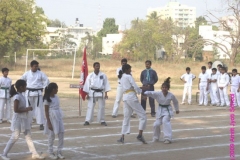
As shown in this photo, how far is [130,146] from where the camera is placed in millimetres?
12016

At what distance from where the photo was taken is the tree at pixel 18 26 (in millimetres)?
57703

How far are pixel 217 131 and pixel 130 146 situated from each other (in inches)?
149

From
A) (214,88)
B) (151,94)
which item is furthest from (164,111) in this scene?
(214,88)

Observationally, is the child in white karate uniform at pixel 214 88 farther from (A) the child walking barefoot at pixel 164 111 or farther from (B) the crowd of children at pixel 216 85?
(A) the child walking barefoot at pixel 164 111

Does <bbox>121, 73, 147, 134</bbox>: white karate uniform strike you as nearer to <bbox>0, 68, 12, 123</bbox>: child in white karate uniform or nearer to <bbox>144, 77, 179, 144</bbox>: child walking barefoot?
<bbox>144, 77, 179, 144</bbox>: child walking barefoot

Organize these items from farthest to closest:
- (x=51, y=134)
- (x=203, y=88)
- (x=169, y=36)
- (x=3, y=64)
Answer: (x=169, y=36) < (x=3, y=64) < (x=203, y=88) < (x=51, y=134)

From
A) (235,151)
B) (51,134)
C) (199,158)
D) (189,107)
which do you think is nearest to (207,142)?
(235,151)

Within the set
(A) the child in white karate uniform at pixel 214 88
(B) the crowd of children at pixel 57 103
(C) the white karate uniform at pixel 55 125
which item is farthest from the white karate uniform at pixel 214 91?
(C) the white karate uniform at pixel 55 125

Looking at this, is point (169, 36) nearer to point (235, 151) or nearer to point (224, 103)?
point (224, 103)

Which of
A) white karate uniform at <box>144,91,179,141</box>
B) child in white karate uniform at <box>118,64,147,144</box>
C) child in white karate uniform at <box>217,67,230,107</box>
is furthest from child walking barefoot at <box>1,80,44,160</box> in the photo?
child in white karate uniform at <box>217,67,230,107</box>

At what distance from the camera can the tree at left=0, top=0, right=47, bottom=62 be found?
2272 inches

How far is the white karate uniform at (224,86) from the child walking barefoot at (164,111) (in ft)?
35.1

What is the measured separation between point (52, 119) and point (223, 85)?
13814 millimetres

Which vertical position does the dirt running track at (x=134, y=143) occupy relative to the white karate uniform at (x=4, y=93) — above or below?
below
